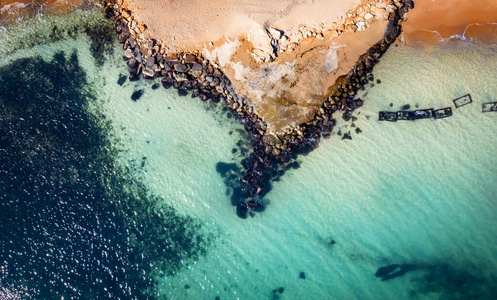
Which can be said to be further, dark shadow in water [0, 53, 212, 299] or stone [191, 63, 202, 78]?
dark shadow in water [0, 53, 212, 299]

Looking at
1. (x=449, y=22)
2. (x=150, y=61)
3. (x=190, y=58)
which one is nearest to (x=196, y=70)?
(x=190, y=58)

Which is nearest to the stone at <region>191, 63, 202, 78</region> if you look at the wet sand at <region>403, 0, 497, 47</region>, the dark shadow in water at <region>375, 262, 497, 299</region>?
the wet sand at <region>403, 0, 497, 47</region>

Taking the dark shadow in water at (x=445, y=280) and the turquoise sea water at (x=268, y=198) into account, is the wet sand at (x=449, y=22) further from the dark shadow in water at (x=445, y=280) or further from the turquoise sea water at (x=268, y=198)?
the dark shadow in water at (x=445, y=280)

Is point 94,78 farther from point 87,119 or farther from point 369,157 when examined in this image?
point 369,157

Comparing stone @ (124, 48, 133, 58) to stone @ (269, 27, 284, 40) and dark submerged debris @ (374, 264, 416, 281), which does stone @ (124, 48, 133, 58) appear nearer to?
stone @ (269, 27, 284, 40)

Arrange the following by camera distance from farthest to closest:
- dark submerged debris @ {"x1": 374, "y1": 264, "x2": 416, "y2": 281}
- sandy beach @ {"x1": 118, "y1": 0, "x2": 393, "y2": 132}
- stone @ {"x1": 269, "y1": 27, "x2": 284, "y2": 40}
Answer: dark submerged debris @ {"x1": 374, "y1": 264, "x2": 416, "y2": 281} < sandy beach @ {"x1": 118, "y1": 0, "x2": 393, "y2": 132} < stone @ {"x1": 269, "y1": 27, "x2": 284, "y2": 40}

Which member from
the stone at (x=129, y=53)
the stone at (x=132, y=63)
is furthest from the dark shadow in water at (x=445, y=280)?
the stone at (x=129, y=53)
